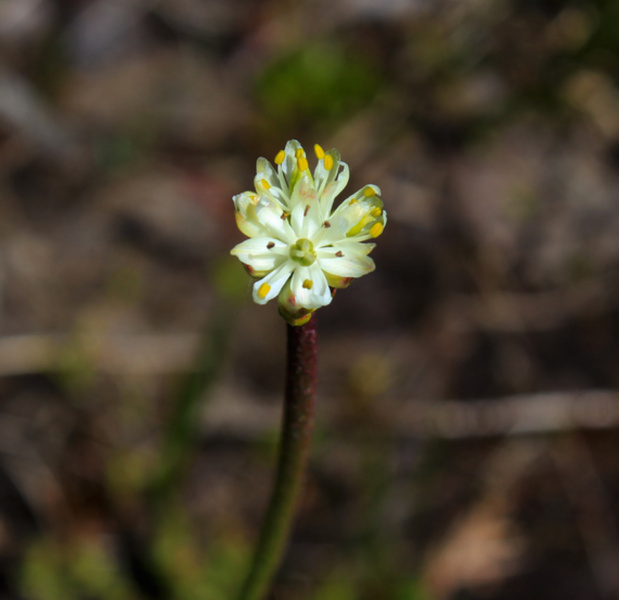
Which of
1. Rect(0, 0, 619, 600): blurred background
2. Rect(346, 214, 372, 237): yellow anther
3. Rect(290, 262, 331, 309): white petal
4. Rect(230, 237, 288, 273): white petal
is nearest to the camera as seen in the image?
Answer: Rect(290, 262, 331, 309): white petal

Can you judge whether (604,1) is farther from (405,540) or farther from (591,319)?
(405,540)

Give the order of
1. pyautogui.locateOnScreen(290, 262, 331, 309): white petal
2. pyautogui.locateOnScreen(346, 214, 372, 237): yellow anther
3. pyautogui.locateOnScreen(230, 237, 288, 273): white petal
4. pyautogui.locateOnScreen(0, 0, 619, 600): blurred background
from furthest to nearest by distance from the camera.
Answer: pyautogui.locateOnScreen(0, 0, 619, 600): blurred background, pyautogui.locateOnScreen(346, 214, 372, 237): yellow anther, pyautogui.locateOnScreen(230, 237, 288, 273): white petal, pyautogui.locateOnScreen(290, 262, 331, 309): white petal

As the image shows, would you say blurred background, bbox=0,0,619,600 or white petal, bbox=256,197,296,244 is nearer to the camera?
white petal, bbox=256,197,296,244

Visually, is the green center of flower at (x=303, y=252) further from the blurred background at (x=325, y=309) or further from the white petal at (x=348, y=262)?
the blurred background at (x=325, y=309)

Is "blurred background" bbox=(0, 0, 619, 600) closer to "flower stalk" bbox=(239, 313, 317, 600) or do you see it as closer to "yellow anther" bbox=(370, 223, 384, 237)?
"flower stalk" bbox=(239, 313, 317, 600)

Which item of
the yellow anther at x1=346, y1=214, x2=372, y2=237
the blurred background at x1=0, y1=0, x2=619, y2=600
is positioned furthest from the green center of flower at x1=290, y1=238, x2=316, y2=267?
the blurred background at x1=0, y1=0, x2=619, y2=600

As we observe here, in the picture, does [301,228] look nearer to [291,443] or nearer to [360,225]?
[360,225]

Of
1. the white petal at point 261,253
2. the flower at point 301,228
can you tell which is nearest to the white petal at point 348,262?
the flower at point 301,228

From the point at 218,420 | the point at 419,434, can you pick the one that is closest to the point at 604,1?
the point at 419,434
